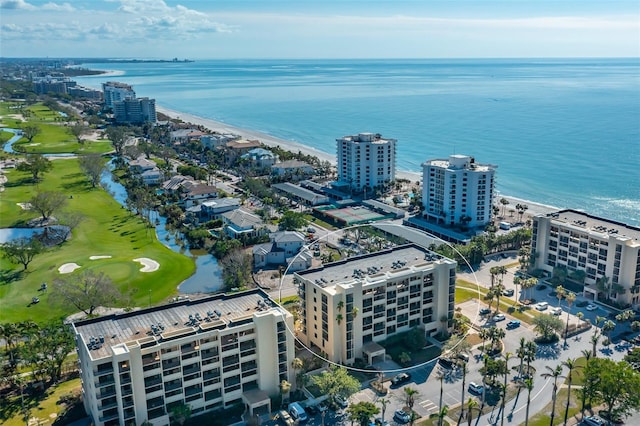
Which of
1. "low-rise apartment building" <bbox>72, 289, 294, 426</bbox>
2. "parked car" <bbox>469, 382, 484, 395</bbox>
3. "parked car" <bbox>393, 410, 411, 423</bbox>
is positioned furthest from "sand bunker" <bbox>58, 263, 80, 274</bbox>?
"parked car" <bbox>469, 382, 484, 395</bbox>

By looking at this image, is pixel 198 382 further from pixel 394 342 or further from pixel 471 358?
pixel 471 358

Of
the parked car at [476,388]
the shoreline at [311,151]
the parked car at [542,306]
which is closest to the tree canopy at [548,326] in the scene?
the parked car at [542,306]

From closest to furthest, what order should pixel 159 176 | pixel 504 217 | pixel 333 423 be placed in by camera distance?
pixel 333 423 < pixel 504 217 < pixel 159 176

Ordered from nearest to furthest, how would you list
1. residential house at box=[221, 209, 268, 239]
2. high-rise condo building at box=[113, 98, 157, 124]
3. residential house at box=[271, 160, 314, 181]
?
residential house at box=[221, 209, 268, 239] → residential house at box=[271, 160, 314, 181] → high-rise condo building at box=[113, 98, 157, 124]

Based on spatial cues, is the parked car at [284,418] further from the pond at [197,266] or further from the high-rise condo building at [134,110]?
the high-rise condo building at [134,110]

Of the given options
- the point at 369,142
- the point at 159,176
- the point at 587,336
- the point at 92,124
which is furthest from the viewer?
the point at 92,124

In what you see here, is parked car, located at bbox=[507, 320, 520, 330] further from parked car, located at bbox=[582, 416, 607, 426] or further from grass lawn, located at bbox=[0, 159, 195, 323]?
grass lawn, located at bbox=[0, 159, 195, 323]

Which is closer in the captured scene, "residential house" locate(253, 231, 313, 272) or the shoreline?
"residential house" locate(253, 231, 313, 272)

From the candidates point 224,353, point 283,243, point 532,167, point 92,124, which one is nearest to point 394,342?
point 224,353
